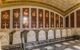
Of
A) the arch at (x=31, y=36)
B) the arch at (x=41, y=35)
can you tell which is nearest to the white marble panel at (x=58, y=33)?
the arch at (x=41, y=35)

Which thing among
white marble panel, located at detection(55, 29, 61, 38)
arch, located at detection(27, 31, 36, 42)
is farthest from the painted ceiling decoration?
arch, located at detection(27, 31, 36, 42)

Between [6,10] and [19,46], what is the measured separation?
117 inches

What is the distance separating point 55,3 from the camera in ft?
27.8

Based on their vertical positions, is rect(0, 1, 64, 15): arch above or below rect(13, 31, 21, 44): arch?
above

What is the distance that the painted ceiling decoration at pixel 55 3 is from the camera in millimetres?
6906

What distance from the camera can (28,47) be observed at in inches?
203

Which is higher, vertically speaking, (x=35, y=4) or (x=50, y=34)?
(x=35, y=4)

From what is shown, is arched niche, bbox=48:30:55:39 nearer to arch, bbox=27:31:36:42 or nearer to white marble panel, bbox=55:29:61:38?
white marble panel, bbox=55:29:61:38

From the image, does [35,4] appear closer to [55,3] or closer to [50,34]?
[55,3]

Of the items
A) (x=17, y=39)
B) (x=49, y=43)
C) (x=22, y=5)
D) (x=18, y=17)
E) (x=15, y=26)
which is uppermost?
(x=22, y=5)

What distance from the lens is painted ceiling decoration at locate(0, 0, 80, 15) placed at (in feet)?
22.7

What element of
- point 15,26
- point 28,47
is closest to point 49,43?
point 28,47

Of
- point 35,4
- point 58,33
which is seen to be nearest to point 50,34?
point 58,33

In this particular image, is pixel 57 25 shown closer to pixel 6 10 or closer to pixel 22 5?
pixel 22 5
